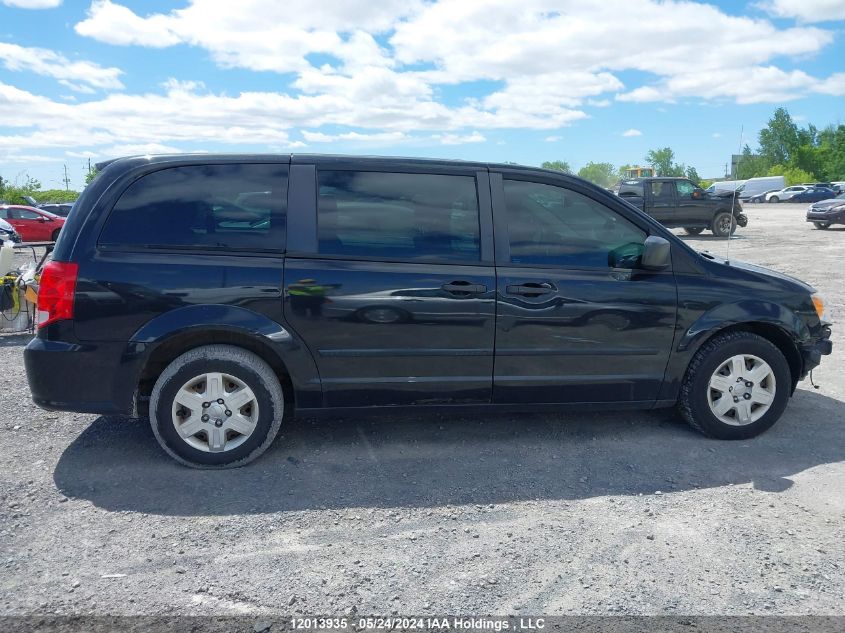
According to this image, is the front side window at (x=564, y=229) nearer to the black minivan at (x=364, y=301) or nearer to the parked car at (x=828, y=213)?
the black minivan at (x=364, y=301)

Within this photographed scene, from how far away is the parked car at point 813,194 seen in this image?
5225 centimetres

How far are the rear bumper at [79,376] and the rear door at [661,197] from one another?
2024cm

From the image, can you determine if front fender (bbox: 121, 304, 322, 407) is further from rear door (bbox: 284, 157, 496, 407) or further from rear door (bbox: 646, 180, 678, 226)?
rear door (bbox: 646, 180, 678, 226)

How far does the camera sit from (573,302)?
168 inches

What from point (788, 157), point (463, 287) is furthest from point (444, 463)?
point (788, 157)

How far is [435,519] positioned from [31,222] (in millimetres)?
25623

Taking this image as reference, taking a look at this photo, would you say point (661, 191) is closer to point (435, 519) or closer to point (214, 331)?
point (214, 331)

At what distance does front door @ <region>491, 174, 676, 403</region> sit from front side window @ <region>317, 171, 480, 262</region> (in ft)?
0.83

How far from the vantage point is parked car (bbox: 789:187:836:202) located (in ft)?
171

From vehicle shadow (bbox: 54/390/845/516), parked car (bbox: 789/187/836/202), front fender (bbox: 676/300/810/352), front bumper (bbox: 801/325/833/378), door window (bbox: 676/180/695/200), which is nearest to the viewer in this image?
vehicle shadow (bbox: 54/390/845/516)

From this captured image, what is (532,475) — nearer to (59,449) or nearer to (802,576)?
(802,576)

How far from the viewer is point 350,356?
4.12 metres

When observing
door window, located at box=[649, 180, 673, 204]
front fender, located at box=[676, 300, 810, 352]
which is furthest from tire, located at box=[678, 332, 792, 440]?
door window, located at box=[649, 180, 673, 204]

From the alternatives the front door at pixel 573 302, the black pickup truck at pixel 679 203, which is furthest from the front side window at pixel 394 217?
the black pickup truck at pixel 679 203
